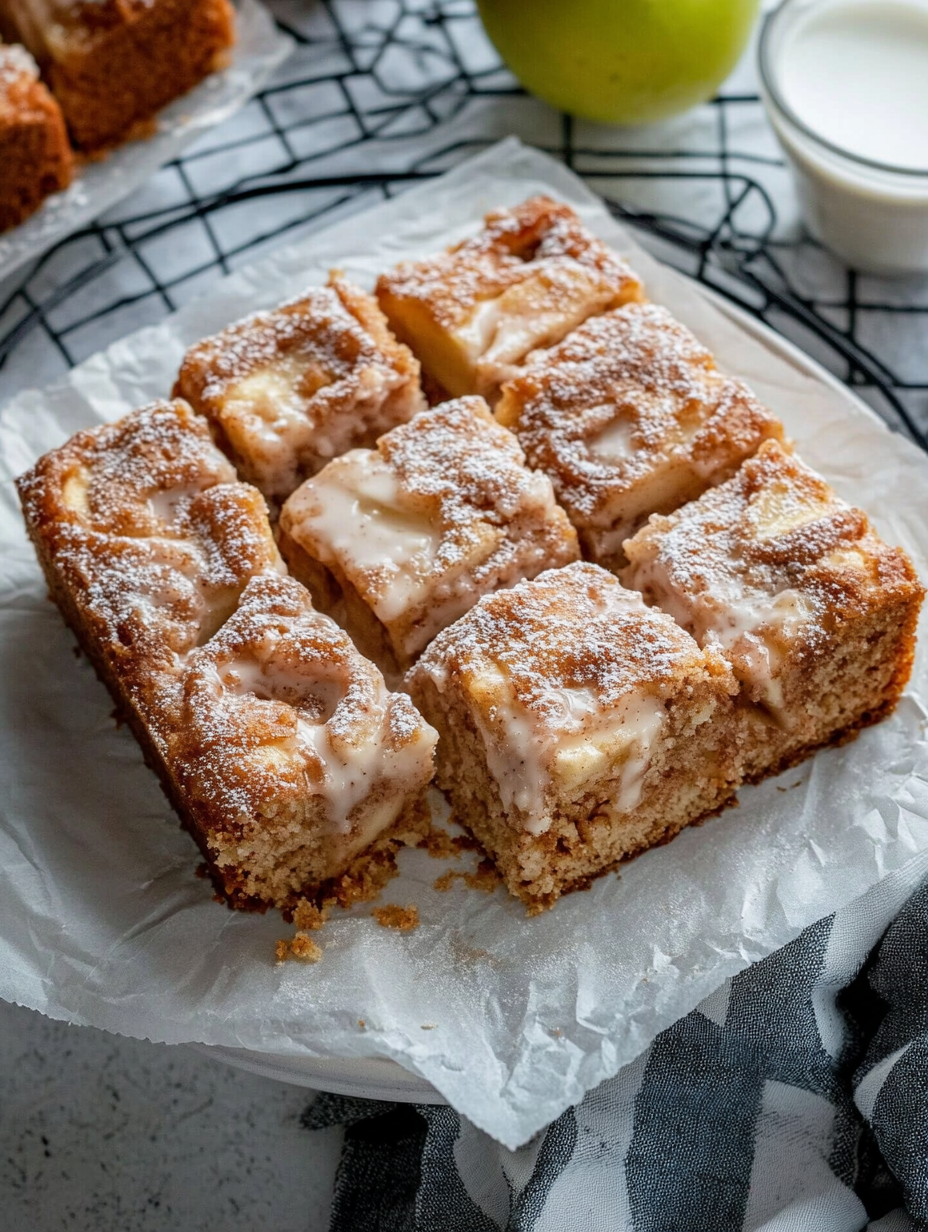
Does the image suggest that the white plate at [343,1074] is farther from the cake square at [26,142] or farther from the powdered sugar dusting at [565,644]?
the cake square at [26,142]

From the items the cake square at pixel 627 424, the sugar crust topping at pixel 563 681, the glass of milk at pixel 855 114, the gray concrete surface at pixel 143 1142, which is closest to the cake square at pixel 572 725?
the sugar crust topping at pixel 563 681

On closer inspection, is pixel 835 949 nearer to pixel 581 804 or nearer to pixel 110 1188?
pixel 581 804

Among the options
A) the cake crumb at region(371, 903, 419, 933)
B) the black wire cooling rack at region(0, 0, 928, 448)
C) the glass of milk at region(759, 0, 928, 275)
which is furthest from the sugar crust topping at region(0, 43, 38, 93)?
the cake crumb at region(371, 903, 419, 933)

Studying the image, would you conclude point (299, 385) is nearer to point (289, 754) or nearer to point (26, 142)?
point (289, 754)

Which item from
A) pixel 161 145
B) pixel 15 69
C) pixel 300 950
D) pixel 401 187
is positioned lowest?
pixel 300 950

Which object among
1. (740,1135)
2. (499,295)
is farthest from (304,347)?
(740,1135)
